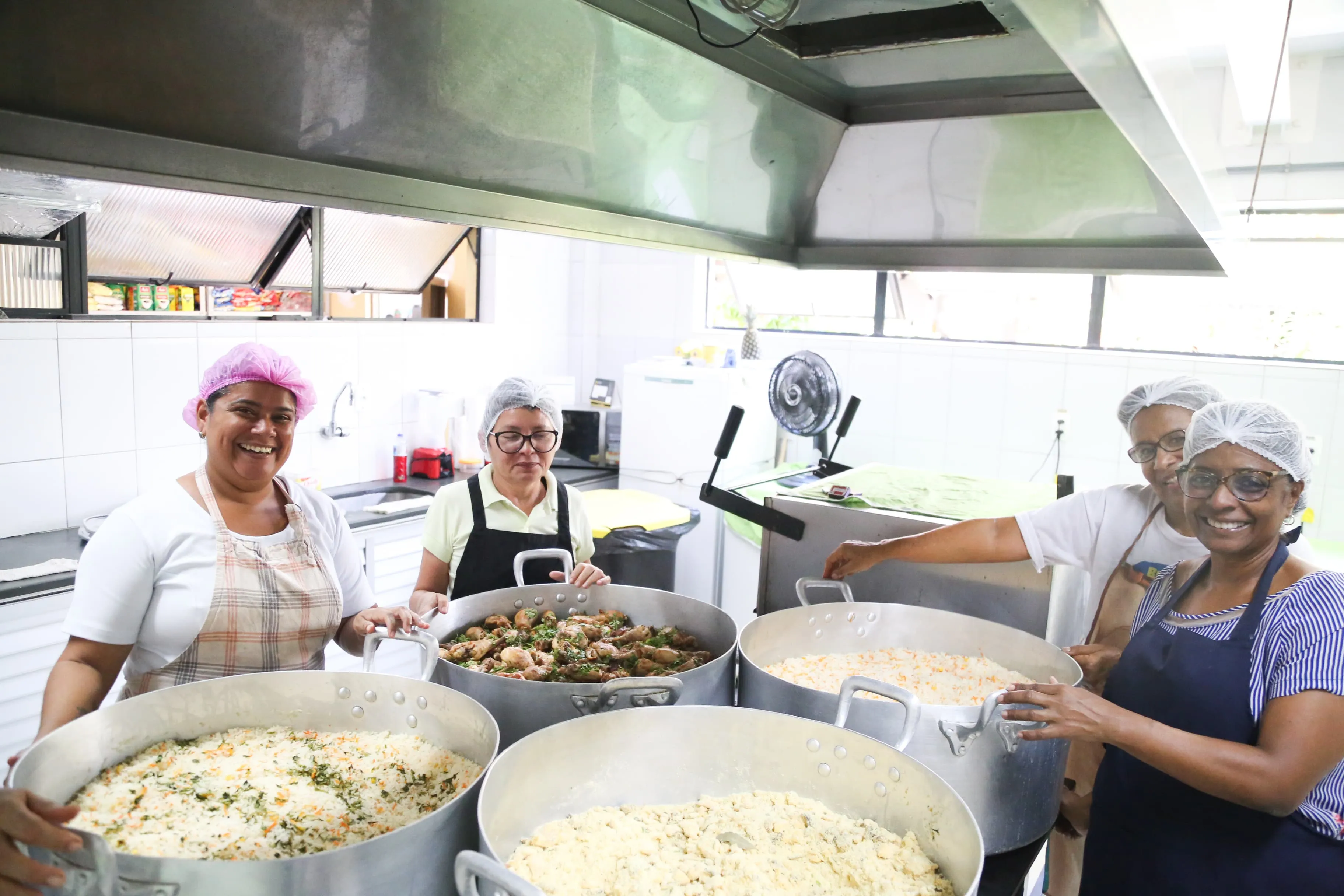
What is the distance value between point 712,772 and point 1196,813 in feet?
2.78

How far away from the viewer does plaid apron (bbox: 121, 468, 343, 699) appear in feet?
5.45

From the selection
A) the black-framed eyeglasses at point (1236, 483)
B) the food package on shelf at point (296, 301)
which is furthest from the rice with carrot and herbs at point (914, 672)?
the food package on shelf at point (296, 301)

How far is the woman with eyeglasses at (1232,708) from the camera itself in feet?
4.26

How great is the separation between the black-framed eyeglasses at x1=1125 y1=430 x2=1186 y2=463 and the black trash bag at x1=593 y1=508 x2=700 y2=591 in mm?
2124

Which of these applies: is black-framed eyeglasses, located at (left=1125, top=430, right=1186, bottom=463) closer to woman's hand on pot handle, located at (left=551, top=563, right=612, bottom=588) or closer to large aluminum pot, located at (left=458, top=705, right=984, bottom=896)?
large aluminum pot, located at (left=458, top=705, right=984, bottom=896)

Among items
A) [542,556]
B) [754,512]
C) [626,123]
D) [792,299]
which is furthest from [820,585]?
[792,299]

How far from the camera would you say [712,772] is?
131 cm

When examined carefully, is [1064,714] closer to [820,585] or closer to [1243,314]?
[820,585]

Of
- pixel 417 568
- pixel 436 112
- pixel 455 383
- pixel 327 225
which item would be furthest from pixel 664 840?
pixel 455 383

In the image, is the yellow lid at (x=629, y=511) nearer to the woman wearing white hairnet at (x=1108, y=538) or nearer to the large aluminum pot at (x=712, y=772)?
the woman wearing white hairnet at (x=1108, y=538)

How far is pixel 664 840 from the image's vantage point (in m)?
1.18

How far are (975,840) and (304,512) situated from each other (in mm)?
1438

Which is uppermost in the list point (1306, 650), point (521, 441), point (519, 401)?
point (519, 401)

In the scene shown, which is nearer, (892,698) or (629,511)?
(892,698)
